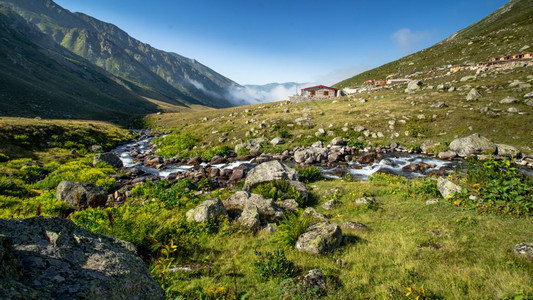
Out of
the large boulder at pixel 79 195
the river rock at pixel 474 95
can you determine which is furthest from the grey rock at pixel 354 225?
the river rock at pixel 474 95

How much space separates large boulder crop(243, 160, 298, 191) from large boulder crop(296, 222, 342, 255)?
715 cm

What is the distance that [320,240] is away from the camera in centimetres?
767

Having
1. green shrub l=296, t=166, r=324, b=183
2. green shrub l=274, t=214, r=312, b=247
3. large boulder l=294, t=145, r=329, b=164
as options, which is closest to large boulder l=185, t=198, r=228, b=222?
green shrub l=274, t=214, r=312, b=247

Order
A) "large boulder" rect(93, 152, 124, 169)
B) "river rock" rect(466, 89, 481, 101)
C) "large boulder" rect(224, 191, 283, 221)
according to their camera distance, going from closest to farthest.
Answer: "large boulder" rect(224, 191, 283, 221) → "large boulder" rect(93, 152, 124, 169) → "river rock" rect(466, 89, 481, 101)

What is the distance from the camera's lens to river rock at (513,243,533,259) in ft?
20.1

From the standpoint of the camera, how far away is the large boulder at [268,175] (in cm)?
1527

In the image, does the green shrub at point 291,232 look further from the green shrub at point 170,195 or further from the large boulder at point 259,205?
the green shrub at point 170,195

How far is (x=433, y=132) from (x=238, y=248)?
99.6ft

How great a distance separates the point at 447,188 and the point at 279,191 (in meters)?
8.80

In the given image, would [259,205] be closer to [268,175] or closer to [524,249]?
[268,175]

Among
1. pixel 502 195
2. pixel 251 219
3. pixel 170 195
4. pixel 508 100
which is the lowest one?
pixel 170 195

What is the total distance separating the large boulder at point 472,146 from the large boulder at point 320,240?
23.5 metres

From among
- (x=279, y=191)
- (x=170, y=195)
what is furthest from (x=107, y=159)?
(x=279, y=191)

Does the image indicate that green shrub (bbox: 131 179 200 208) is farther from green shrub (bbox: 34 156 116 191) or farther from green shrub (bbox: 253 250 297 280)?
green shrub (bbox: 253 250 297 280)
